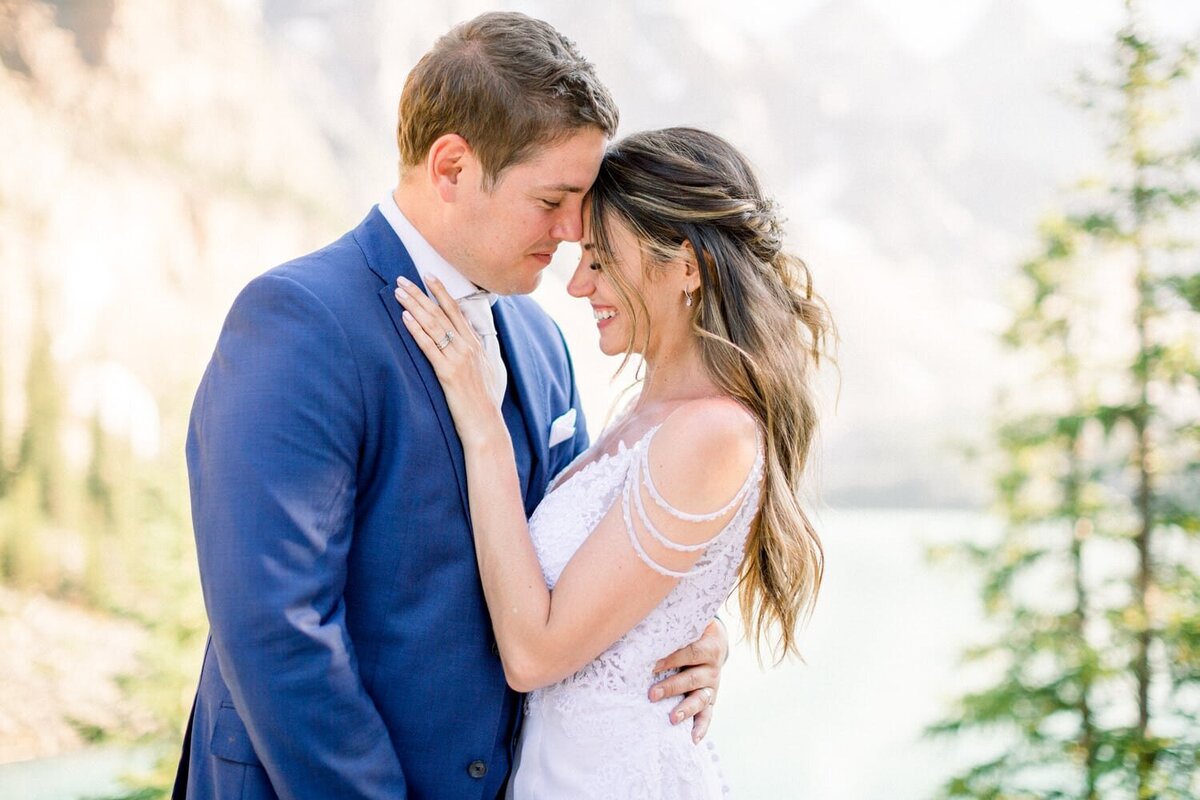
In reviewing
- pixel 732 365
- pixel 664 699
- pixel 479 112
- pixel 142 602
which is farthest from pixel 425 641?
pixel 142 602

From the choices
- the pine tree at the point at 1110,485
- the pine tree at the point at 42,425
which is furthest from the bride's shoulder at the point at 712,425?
the pine tree at the point at 42,425

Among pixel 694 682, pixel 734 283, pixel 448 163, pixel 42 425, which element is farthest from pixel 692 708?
pixel 42 425

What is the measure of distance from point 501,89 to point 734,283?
51 centimetres

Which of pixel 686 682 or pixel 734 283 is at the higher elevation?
pixel 734 283

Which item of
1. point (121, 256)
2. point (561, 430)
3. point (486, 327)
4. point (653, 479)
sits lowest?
point (653, 479)

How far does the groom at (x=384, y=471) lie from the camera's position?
1478mm

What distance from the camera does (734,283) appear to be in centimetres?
190

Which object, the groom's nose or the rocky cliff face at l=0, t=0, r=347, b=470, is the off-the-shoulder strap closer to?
the groom's nose

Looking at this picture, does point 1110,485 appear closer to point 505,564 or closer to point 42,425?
point 505,564

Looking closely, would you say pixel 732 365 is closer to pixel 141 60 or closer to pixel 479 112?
pixel 479 112

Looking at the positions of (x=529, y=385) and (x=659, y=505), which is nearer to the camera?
(x=659, y=505)

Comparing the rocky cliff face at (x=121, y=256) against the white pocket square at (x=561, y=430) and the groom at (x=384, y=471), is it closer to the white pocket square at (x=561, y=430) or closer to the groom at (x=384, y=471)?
the white pocket square at (x=561, y=430)

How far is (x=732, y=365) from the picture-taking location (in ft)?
6.10

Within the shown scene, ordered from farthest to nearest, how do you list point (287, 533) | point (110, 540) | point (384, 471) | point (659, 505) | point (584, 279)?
point (110, 540) < point (584, 279) < point (659, 505) < point (384, 471) < point (287, 533)
